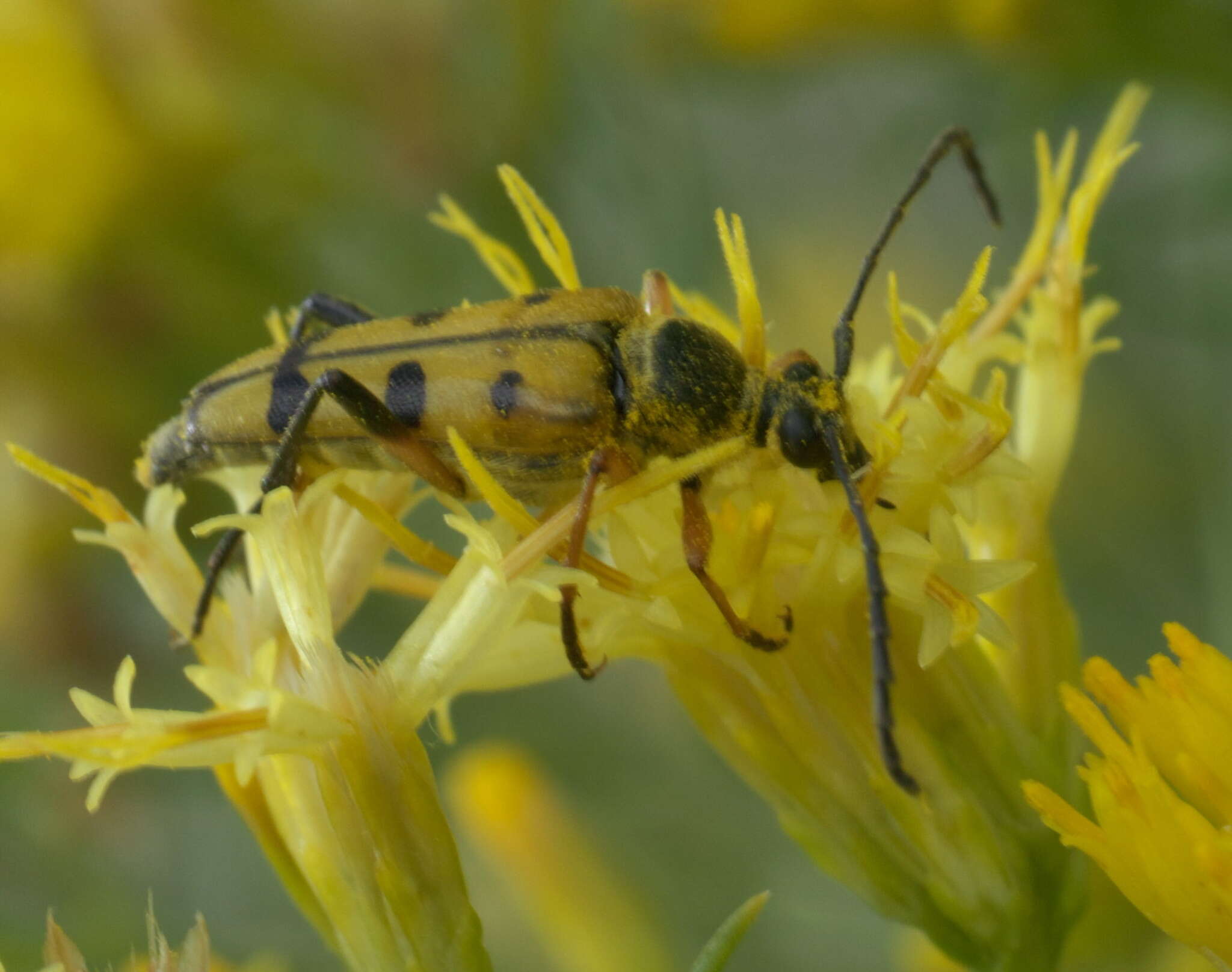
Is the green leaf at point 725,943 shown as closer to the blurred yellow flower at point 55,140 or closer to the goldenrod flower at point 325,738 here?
the goldenrod flower at point 325,738

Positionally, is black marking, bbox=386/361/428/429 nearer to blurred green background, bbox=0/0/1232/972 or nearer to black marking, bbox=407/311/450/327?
black marking, bbox=407/311/450/327

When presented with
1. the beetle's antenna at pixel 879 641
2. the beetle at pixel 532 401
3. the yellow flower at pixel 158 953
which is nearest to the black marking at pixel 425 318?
the beetle at pixel 532 401

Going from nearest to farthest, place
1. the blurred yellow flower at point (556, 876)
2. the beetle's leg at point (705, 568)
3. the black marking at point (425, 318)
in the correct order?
the beetle's leg at point (705, 568)
the black marking at point (425, 318)
the blurred yellow flower at point (556, 876)

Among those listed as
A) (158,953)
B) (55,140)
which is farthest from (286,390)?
(55,140)

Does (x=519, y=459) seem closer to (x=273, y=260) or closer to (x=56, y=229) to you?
(x=273, y=260)

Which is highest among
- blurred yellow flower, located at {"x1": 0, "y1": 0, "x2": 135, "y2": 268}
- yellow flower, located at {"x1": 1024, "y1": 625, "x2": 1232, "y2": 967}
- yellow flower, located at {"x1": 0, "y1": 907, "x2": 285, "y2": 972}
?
blurred yellow flower, located at {"x1": 0, "y1": 0, "x2": 135, "y2": 268}

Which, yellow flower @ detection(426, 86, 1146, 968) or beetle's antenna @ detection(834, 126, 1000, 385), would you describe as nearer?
yellow flower @ detection(426, 86, 1146, 968)

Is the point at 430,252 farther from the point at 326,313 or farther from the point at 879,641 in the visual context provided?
the point at 879,641

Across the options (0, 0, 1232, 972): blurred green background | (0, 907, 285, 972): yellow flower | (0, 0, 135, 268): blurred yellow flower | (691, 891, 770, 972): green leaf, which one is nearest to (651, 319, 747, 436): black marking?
(691, 891, 770, 972): green leaf
